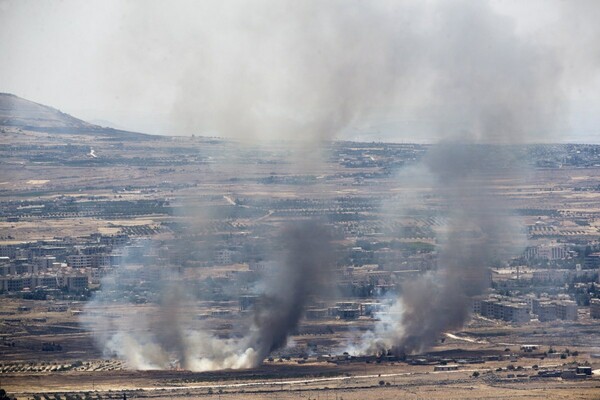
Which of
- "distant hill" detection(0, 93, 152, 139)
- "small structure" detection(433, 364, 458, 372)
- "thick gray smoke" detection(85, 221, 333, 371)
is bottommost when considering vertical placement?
"small structure" detection(433, 364, 458, 372)

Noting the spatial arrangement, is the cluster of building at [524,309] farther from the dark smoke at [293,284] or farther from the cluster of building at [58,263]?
the cluster of building at [58,263]

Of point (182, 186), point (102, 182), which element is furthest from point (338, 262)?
point (102, 182)

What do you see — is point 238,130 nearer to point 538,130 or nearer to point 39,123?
point 538,130

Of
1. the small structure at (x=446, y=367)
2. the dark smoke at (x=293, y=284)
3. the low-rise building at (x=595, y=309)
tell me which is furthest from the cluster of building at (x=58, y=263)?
the small structure at (x=446, y=367)

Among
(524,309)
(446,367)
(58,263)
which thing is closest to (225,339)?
(446,367)

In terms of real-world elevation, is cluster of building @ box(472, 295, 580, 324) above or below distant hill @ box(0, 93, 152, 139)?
below

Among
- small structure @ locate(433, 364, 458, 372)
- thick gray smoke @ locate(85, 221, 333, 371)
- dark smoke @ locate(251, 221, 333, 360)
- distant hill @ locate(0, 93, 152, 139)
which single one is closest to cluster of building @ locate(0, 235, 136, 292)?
thick gray smoke @ locate(85, 221, 333, 371)

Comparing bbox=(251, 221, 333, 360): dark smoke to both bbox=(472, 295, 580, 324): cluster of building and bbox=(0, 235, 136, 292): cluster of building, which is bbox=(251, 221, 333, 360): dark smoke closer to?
bbox=(472, 295, 580, 324): cluster of building
